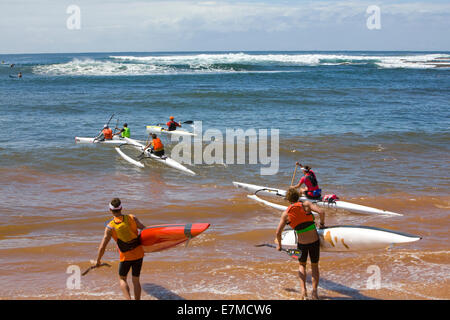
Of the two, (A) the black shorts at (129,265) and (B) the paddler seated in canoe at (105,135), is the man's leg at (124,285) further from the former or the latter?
(B) the paddler seated in canoe at (105,135)

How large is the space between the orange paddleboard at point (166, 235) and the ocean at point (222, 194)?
2.39 ft

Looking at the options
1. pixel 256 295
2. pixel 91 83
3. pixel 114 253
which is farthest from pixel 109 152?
pixel 91 83

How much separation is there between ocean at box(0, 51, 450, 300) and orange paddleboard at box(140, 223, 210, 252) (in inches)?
28.7

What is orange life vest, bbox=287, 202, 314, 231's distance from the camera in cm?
551

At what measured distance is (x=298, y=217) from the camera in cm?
551

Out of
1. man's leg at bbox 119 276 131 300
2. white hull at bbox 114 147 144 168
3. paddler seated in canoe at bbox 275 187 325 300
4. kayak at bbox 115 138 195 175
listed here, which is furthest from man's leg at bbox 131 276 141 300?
white hull at bbox 114 147 144 168

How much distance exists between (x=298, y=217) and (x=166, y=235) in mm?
1868

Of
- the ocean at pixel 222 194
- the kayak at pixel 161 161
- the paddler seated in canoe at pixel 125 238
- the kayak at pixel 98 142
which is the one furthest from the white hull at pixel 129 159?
the paddler seated in canoe at pixel 125 238

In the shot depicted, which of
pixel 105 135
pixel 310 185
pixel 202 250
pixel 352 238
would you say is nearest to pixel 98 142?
pixel 105 135

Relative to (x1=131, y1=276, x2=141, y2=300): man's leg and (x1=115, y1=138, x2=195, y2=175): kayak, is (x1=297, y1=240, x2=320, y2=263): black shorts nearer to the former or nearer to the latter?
(x1=131, y1=276, x2=141, y2=300): man's leg

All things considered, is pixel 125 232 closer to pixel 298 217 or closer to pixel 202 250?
pixel 298 217

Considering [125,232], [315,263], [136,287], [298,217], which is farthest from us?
[315,263]

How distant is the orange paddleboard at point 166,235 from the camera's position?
569 centimetres

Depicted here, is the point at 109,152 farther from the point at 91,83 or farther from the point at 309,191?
the point at 91,83
